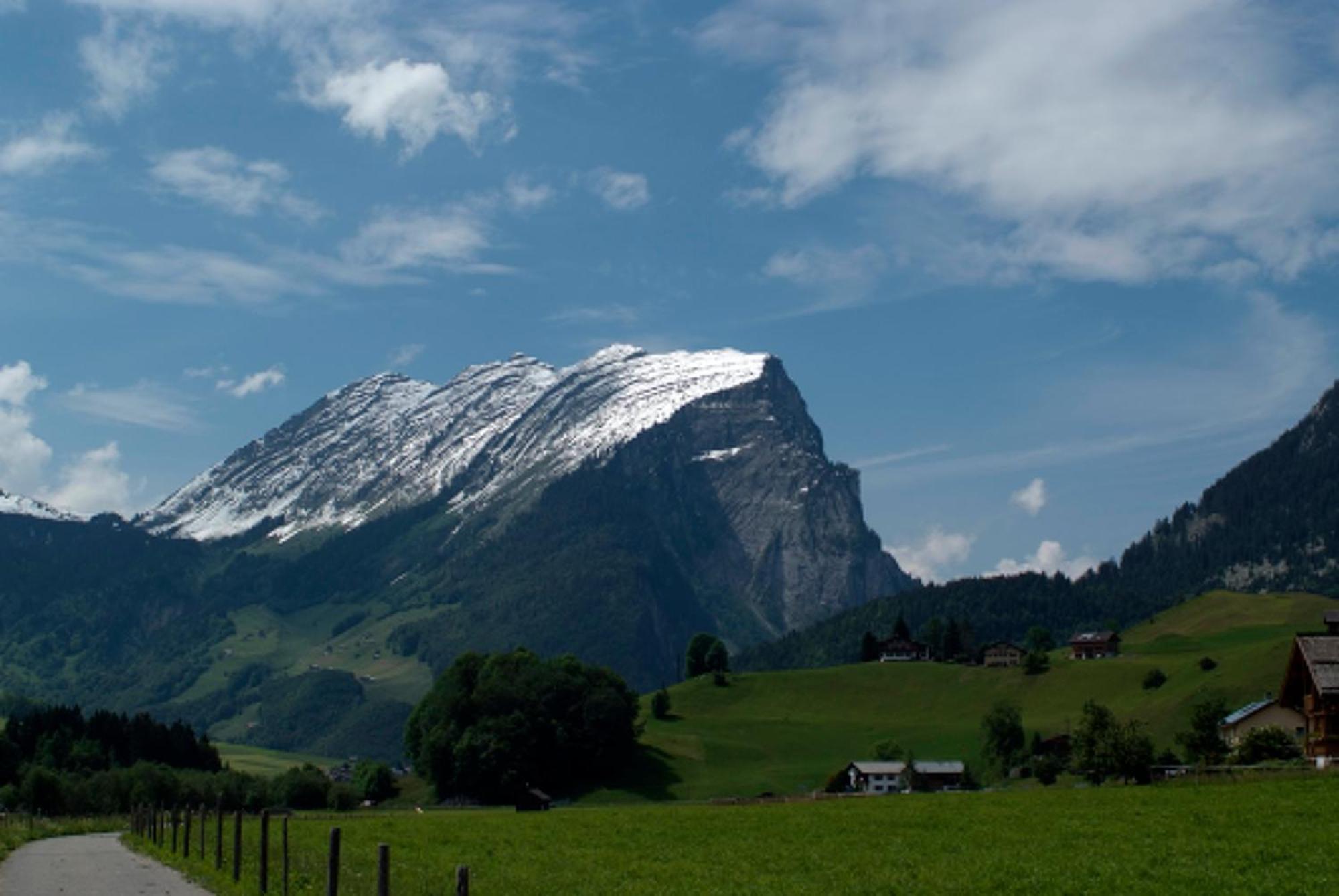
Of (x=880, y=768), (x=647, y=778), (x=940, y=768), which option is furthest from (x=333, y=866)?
(x=647, y=778)

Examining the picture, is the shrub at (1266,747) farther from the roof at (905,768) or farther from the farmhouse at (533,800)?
the roof at (905,768)

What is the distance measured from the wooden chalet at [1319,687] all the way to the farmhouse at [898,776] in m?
75.0

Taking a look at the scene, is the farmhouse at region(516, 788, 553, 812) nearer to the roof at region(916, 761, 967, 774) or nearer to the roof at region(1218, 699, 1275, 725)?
the roof at region(916, 761, 967, 774)

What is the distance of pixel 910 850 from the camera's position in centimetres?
4103

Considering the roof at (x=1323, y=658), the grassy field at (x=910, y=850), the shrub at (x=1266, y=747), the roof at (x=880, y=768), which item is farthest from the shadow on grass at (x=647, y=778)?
the grassy field at (x=910, y=850)

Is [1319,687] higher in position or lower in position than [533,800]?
higher

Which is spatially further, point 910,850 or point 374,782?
point 374,782

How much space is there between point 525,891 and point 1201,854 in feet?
55.7

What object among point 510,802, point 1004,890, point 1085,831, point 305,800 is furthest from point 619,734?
point 1004,890

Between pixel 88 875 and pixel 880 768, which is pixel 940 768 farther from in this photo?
pixel 88 875

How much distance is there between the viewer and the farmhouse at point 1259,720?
4375 inches

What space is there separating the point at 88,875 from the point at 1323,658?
67.9 m

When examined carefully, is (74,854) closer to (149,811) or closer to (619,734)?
(149,811)

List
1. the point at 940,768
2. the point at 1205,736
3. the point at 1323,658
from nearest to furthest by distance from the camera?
the point at 1323,658
the point at 1205,736
the point at 940,768
